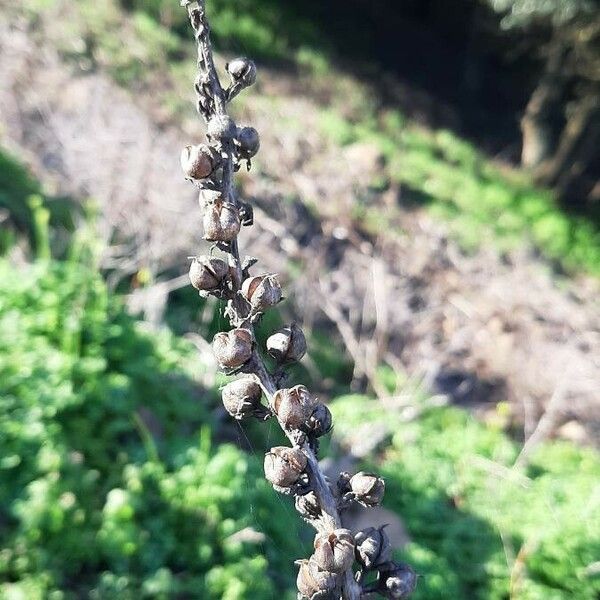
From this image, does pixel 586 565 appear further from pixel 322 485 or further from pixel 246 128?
pixel 246 128

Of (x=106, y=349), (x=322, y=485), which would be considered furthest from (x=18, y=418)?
(x=322, y=485)

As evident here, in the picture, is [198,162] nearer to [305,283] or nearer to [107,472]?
[107,472]

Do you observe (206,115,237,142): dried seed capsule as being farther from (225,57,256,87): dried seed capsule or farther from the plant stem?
(225,57,256,87): dried seed capsule

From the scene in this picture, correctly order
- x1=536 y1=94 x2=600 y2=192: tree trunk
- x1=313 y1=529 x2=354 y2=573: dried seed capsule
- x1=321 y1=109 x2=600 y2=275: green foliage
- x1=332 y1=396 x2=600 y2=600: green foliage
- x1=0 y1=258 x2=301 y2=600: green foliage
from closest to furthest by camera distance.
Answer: x1=313 y1=529 x2=354 y2=573: dried seed capsule < x1=0 y1=258 x2=301 y2=600: green foliage < x1=332 y1=396 x2=600 y2=600: green foliage < x1=321 y1=109 x2=600 y2=275: green foliage < x1=536 y1=94 x2=600 y2=192: tree trunk

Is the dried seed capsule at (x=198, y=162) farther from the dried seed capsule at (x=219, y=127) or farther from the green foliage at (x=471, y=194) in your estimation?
the green foliage at (x=471, y=194)

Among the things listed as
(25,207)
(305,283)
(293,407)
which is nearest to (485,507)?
(305,283)

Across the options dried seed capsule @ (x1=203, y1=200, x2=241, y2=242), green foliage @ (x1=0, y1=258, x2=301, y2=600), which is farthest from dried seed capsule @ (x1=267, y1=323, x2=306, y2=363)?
green foliage @ (x1=0, y1=258, x2=301, y2=600)

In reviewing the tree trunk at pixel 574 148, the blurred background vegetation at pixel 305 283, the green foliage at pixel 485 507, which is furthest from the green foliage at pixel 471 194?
the green foliage at pixel 485 507
